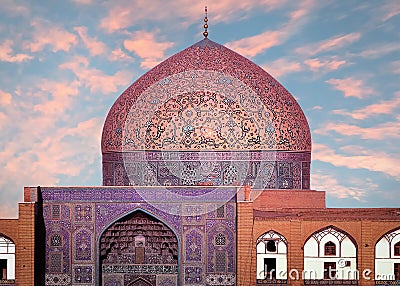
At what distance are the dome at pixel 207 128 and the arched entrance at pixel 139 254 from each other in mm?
954

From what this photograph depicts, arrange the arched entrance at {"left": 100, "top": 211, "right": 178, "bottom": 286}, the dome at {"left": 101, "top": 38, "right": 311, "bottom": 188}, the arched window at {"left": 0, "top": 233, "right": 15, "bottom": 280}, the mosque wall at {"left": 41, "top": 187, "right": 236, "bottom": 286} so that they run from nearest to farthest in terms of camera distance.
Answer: the arched window at {"left": 0, "top": 233, "right": 15, "bottom": 280}, the mosque wall at {"left": 41, "top": 187, "right": 236, "bottom": 286}, the arched entrance at {"left": 100, "top": 211, "right": 178, "bottom": 286}, the dome at {"left": 101, "top": 38, "right": 311, "bottom": 188}

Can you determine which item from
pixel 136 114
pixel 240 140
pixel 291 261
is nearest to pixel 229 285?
pixel 291 261

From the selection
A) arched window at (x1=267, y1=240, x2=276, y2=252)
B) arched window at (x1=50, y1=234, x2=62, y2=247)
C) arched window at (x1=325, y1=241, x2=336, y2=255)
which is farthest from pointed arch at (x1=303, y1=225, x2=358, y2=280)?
arched window at (x1=50, y1=234, x2=62, y2=247)

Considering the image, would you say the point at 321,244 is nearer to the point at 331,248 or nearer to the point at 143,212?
the point at 331,248

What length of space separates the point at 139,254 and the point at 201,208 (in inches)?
66.5

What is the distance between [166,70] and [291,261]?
4741 mm

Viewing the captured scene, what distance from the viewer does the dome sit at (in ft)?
57.6

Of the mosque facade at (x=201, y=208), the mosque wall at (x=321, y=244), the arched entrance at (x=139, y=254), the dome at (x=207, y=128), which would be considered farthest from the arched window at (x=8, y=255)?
the mosque wall at (x=321, y=244)

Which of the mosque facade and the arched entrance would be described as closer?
the mosque facade

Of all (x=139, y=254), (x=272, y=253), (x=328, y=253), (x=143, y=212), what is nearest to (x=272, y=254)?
Result: (x=272, y=253)

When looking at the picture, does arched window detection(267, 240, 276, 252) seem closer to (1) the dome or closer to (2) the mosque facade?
(2) the mosque facade

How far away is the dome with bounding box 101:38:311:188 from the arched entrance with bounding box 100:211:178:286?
95 cm

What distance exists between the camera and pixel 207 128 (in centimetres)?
1756

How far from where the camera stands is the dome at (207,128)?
57.6 ft
